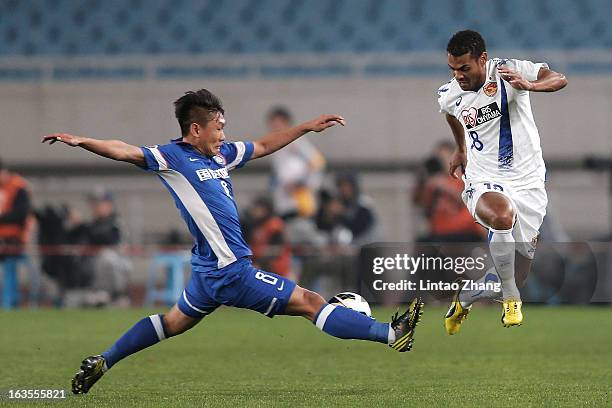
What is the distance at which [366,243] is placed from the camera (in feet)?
48.8

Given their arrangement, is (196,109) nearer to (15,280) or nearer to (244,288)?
(244,288)

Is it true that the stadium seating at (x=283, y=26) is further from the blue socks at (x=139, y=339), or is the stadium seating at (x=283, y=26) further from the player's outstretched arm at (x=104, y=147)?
the player's outstretched arm at (x=104, y=147)

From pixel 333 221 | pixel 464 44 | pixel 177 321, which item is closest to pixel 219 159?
pixel 177 321

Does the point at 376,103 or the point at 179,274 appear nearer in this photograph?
the point at 179,274

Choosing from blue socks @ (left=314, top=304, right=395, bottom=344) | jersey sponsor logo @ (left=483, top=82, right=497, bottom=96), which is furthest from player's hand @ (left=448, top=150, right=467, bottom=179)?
blue socks @ (left=314, top=304, right=395, bottom=344)

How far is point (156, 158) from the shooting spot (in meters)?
6.82

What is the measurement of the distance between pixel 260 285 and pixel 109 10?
13309mm

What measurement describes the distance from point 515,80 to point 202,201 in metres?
1.97

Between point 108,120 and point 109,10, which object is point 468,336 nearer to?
point 108,120

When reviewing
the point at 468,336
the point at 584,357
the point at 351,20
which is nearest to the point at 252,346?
the point at 468,336

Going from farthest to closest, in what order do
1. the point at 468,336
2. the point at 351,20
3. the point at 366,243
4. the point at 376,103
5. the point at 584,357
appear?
the point at 351,20 < the point at 376,103 < the point at 366,243 < the point at 468,336 < the point at 584,357

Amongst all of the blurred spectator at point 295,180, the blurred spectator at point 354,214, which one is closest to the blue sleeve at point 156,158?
the blurred spectator at point 354,214

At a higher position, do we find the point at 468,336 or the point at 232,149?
the point at 232,149

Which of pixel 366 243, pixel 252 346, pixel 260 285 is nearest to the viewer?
pixel 260 285
